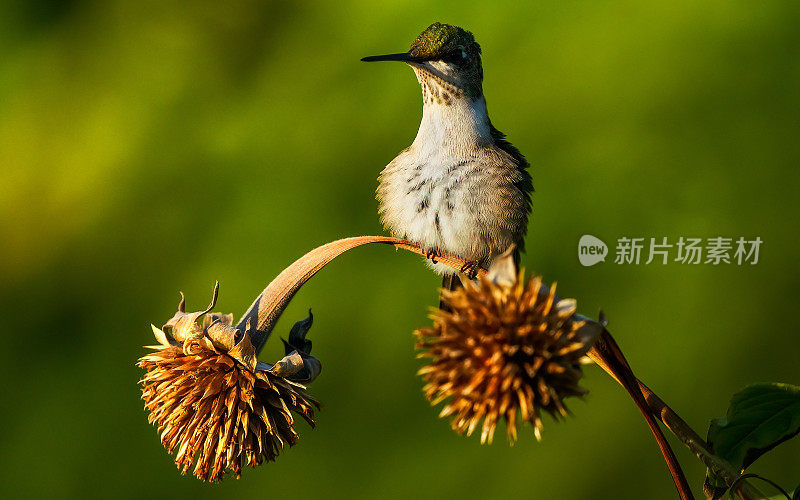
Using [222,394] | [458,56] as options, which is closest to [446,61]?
[458,56]

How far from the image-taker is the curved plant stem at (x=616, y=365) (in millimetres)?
589

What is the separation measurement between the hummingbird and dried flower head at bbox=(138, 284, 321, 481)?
52cm

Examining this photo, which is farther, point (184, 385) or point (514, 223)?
point (514, 223)

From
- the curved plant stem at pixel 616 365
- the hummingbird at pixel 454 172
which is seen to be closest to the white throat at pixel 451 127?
the hummingbird at pixel 454 172

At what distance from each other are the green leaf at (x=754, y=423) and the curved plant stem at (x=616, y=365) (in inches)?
2.2

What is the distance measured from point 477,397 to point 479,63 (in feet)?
3.09

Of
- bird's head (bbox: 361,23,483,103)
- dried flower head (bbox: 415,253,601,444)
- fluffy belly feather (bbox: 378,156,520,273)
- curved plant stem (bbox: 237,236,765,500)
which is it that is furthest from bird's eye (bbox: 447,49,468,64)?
dried flower head (bbox: 415,253,601,444)

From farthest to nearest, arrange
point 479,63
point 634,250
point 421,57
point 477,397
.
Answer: point 634,250, point 479,63, point 421,57, point 477,397

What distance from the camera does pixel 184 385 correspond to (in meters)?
0.80

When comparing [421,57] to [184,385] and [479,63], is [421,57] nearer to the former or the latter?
[479,63]

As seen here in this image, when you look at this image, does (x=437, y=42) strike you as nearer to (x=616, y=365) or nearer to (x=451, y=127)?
(x=451, y=127)

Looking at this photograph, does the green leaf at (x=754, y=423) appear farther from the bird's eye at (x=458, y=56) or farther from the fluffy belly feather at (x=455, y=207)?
the bird's eye at (x=458, y=56)

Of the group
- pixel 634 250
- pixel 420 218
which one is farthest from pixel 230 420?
pixel 634 250

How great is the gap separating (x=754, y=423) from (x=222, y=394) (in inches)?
20.4
